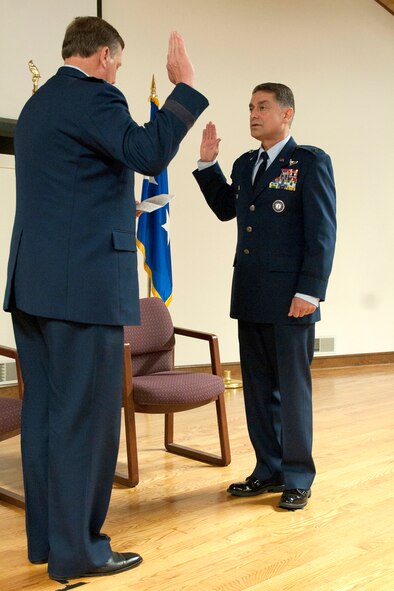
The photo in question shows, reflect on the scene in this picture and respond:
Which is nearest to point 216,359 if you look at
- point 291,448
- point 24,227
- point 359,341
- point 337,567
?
point 291,448

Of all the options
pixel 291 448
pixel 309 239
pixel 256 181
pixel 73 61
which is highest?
pixel 73 61

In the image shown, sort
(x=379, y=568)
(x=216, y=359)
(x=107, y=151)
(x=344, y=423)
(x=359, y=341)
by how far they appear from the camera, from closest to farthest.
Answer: (x=107, y=151) < (x=379, y=568) < (x=216, y=359) < (x=344, y=423) < (x=359, y=341)

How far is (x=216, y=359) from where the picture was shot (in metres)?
3.69

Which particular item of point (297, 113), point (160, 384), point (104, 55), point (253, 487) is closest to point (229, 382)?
point (297, 113)

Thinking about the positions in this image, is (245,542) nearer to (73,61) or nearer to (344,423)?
(73,61)

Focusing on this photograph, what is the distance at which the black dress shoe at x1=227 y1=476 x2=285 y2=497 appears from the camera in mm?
3111

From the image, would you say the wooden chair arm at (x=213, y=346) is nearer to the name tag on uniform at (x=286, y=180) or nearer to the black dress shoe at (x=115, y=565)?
the name tag on uniform at (x=286, y=180)

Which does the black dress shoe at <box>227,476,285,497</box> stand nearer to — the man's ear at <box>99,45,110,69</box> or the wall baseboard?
the man's ear at <box>99,45,110,69</box>

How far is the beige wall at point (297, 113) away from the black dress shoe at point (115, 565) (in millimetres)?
2894

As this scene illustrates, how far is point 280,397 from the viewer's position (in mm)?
3006

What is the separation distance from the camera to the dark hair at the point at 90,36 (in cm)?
213

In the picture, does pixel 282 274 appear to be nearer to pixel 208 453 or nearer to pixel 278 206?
pixel 278 206

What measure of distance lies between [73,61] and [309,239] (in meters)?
1.12

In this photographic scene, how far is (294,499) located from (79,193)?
1.49m
